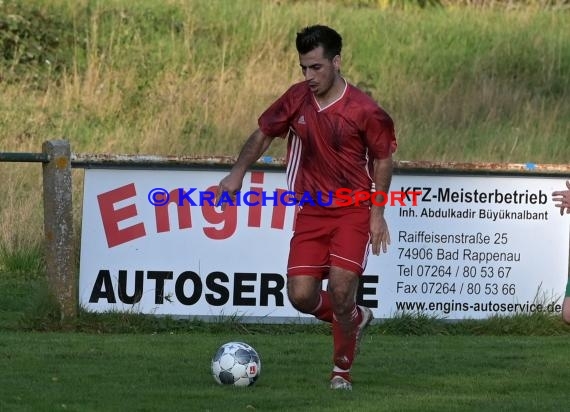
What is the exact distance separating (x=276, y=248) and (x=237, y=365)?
112 inches

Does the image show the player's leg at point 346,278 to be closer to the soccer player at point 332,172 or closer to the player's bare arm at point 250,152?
the soccer player at point 332,172

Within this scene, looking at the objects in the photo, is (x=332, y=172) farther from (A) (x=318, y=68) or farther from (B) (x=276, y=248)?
(B) (x=276, y=248)

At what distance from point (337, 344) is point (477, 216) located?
329 cm

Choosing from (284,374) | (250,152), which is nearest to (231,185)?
(250,152)

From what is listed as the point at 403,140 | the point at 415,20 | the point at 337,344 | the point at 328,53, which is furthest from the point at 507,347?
the point at 415,20

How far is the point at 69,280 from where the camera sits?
34.8 ft

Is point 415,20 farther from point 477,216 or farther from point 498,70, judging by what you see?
point 477,216

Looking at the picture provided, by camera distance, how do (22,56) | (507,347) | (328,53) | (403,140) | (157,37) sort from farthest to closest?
(157,37) < (22,56) < (403,140) < (507,347) < (328,53)

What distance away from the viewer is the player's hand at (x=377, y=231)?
8094mm

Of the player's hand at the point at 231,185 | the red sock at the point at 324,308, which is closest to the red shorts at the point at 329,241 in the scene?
the red sock at the point at 324,308

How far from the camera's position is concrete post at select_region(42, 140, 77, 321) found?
10562 millimetres

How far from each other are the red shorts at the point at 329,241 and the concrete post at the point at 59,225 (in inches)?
114

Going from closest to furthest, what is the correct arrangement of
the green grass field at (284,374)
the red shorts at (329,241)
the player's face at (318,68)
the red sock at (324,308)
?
the green grass field at (284,374)
the player's face at (318,68)
the red shorts at (329,241)
the red sock at (324,308)

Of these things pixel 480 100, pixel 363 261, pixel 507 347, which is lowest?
pixel 507 347
